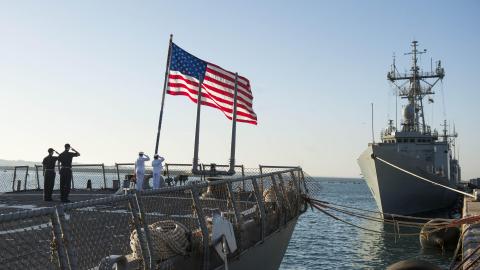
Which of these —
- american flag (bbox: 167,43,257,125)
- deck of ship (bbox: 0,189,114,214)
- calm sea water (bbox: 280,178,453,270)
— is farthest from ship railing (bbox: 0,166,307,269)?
american flag (bbox: 167,43,257,125)

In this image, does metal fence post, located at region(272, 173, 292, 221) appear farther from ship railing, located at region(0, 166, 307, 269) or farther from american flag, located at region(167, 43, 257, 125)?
american flag, located at region(167, 43, 257, 125)

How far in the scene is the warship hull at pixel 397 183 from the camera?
1249 inches

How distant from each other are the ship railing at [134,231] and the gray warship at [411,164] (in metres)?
15.8

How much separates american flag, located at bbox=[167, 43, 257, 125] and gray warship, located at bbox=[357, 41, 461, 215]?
829 centimetres

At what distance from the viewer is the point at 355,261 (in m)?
20.2

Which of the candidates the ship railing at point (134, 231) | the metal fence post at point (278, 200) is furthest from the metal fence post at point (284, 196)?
the metal fence post at point (278, 200)

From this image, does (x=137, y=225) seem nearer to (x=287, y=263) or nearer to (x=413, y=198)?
(x=287, y=263)

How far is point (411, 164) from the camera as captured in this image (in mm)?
33406

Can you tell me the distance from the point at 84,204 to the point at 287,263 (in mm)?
16483

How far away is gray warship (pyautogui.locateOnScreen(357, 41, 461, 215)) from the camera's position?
106 ft

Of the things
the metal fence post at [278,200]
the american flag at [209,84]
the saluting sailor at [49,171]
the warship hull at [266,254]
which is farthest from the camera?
the american flag at [209,84]

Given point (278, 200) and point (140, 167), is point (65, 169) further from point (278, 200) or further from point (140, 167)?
point (278, 200)

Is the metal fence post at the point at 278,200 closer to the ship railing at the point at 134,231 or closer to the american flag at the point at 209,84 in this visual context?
the ship railing at the point at 134,231

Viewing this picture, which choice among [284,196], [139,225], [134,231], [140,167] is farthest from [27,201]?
[139,225]
